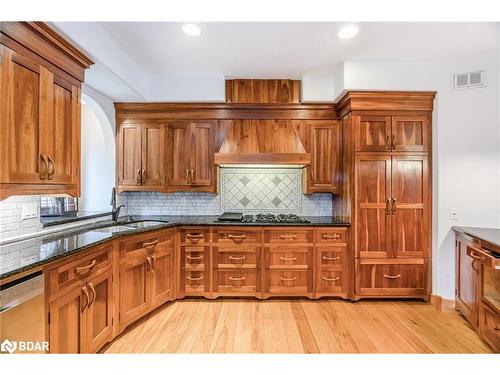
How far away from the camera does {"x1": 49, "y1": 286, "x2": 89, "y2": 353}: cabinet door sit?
142cm

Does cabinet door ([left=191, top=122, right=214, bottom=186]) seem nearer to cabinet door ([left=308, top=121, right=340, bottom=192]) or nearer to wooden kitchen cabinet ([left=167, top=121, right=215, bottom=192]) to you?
wooden kitchen cabinet ([left=167, top=121, right=215, bottom=192])

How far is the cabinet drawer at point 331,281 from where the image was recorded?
2.80 meters

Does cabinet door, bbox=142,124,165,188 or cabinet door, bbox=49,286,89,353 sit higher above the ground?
cabinet door, bbox=142,124,165,188

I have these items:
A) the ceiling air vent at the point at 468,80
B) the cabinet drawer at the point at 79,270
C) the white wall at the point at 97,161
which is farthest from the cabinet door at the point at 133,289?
the ceiling air vent at the point at 468,80

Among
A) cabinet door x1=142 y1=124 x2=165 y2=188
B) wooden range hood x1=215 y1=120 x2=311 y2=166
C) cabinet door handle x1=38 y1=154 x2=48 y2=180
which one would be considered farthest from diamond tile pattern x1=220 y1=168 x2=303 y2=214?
cabinet door handle x1=38 y1=154 x2=48 y2=180

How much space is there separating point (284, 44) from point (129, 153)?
2.25m

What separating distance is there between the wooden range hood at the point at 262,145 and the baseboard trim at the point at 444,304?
2033 mm

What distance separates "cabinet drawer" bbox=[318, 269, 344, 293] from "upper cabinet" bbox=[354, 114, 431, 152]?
57.1 inches

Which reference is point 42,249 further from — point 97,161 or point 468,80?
point 468,80

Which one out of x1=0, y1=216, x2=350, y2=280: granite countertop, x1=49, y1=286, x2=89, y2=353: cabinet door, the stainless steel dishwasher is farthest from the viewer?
x1=49, y1=286, x2=89, y2=353: cabinet door

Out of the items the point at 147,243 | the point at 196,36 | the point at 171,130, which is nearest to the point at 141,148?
the point at 171,130

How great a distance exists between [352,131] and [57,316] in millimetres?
3001
